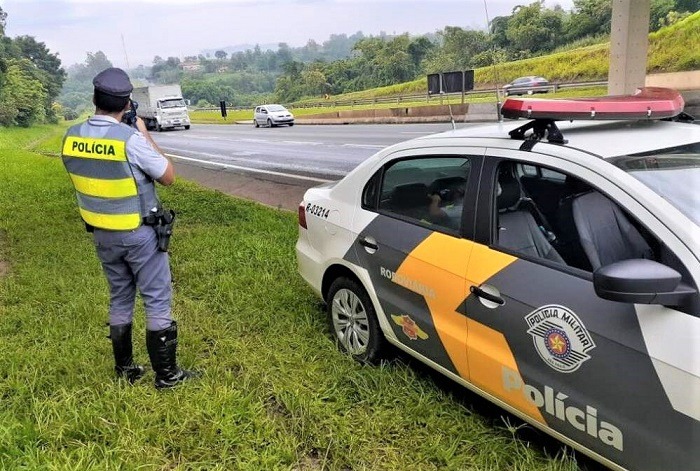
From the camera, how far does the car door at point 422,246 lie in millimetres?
2639

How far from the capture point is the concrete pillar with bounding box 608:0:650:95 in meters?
9.88

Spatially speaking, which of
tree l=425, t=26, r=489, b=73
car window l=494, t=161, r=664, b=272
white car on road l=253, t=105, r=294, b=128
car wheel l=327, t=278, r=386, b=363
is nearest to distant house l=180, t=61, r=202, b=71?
white car on road l=253, t=105, r=294, b=128

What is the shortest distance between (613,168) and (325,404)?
6.18 ft

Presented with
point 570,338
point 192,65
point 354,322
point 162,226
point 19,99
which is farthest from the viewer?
point 192,65

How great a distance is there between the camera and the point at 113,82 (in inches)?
112

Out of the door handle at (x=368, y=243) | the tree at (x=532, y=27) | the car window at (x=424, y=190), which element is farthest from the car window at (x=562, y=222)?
the tree at (x=532, y=27)

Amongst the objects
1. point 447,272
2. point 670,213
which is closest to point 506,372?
point 447,272

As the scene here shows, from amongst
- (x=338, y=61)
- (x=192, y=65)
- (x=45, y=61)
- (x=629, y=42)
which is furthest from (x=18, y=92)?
A: (x=192, y=65)

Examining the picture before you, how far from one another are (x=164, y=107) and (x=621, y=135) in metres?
36.1

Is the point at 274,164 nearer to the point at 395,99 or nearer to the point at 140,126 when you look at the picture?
the point at 140,126

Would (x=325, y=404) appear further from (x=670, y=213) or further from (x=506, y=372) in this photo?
(x=670, y=213)

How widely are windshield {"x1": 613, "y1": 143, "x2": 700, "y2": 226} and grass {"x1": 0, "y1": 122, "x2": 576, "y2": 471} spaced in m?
1.19

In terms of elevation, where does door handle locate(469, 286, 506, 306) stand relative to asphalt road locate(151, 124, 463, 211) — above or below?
above

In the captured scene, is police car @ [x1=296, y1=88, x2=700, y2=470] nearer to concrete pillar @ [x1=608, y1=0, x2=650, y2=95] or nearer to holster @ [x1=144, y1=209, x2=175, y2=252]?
holster @ [x1=144, y1=209, x2=175, y2=252]
